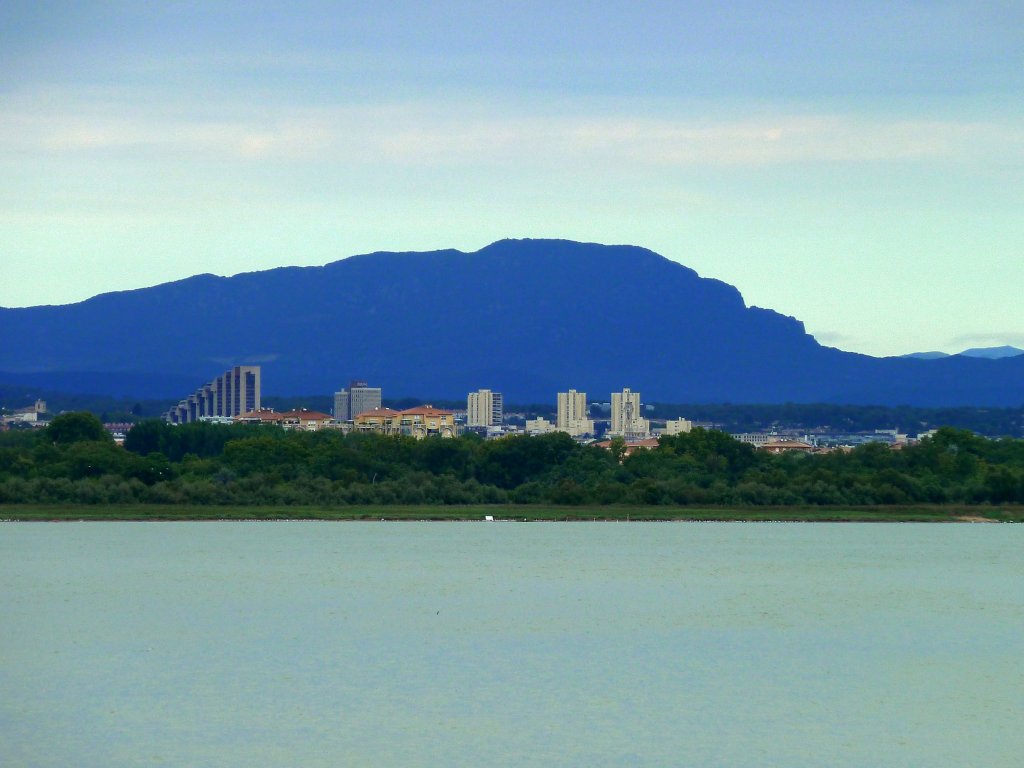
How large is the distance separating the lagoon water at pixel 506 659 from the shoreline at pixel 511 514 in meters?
15.5

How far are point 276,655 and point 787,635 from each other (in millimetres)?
12456

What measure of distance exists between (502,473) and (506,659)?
203ft

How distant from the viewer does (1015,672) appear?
34812 mm

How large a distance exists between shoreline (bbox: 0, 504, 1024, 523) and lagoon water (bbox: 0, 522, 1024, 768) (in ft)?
51.0

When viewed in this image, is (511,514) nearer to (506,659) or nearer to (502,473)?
(502,473)

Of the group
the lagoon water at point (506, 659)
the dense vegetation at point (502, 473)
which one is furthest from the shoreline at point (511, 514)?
the lagoon water at point (506, 659)

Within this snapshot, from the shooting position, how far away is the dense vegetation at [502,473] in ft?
289

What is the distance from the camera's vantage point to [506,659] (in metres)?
A: 35.8

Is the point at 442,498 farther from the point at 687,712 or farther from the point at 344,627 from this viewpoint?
the point at 687,712

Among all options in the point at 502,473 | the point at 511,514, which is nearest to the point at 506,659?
the point at 511,514

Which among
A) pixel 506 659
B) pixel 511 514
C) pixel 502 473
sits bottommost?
pixel 506 659

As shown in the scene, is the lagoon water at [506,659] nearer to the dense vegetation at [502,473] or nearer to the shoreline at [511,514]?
the shoreline at [511,514]

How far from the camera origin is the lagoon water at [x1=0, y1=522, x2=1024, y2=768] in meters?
26.7

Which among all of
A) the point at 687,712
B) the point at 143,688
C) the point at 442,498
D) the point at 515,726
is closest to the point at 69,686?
the point at 143,688
